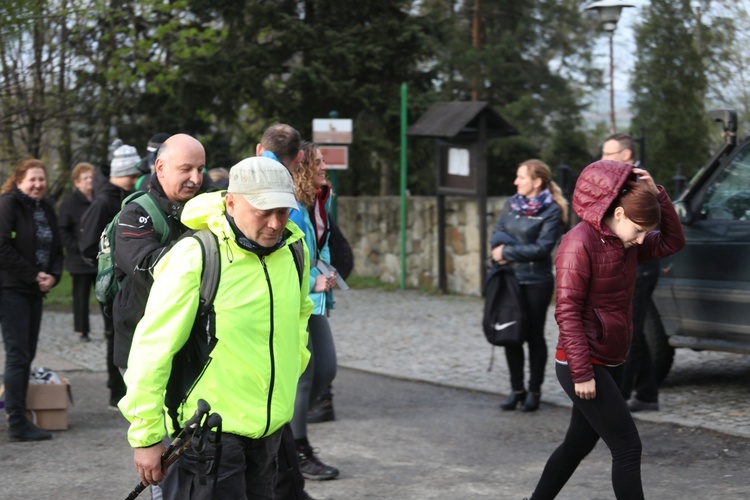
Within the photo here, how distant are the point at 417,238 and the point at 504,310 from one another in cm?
971

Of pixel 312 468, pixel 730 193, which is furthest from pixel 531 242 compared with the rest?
pixel 312 468

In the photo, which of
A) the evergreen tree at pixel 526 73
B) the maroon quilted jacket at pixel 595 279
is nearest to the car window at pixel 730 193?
the maroon quilted jacket at pixel 595 279

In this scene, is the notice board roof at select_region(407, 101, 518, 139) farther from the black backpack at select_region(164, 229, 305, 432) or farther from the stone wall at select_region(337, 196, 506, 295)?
the black backpack at select_region(164, 229, 305, 432)

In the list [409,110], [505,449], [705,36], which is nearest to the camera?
[505,449]

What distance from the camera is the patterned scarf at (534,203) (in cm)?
800

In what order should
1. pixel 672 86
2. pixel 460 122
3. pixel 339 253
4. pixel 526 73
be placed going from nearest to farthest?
pixel 339 253
pixel 460 122
pixel 672 86
pixel 526 73

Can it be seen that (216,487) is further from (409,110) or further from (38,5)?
(409,110)

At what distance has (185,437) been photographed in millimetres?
3549

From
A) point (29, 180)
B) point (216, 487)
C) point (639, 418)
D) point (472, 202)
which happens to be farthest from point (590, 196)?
point (472, 202)

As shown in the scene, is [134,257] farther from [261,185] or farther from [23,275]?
[23,275]

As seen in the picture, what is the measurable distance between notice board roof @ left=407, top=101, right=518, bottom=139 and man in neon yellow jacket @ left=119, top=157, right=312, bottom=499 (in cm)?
1201

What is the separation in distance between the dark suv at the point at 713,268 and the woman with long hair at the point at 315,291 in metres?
3.02

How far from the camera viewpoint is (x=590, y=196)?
4.93m

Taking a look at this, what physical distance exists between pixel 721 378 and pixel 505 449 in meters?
2.98
